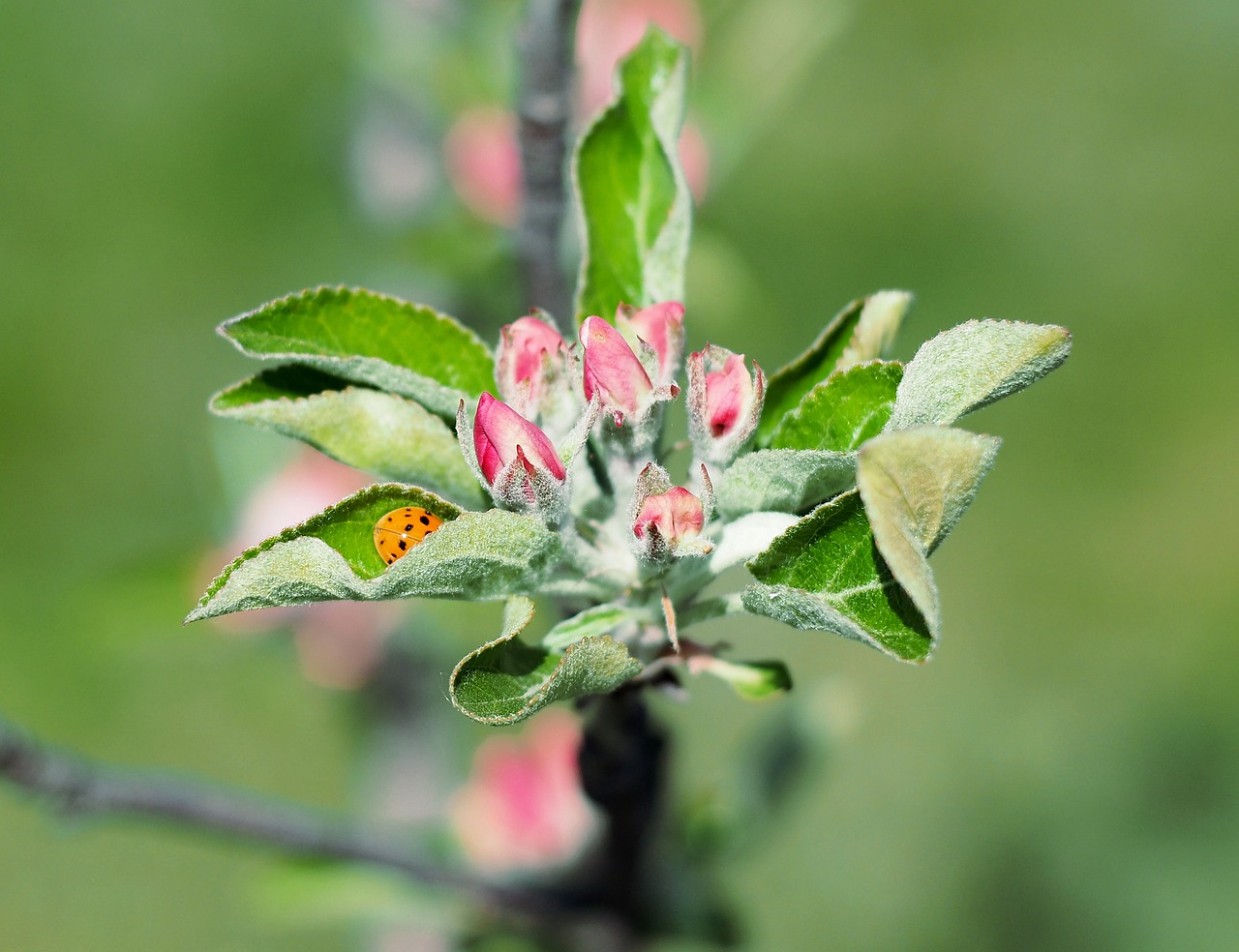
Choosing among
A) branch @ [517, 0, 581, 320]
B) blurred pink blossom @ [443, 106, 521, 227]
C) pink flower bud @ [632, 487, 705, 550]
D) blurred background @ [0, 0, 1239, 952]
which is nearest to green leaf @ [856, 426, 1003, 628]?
pink flower bud @ [632, 487, 705, 550]

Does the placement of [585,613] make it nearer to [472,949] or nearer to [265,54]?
[472,949]

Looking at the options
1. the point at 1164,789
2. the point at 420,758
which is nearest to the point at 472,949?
the point at 420,758

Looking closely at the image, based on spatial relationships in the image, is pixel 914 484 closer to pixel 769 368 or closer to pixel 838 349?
pixel 838 349

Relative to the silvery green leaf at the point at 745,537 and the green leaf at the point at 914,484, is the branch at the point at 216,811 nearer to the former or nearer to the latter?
the silvery green leaf at the point at 745,537

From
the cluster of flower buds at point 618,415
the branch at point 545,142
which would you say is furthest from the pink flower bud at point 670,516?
the branch at point 545,142

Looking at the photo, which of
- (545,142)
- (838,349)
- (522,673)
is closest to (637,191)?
(545,142)

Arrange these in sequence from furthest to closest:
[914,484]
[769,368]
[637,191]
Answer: [769,368] < [637,191] < [914,484]
